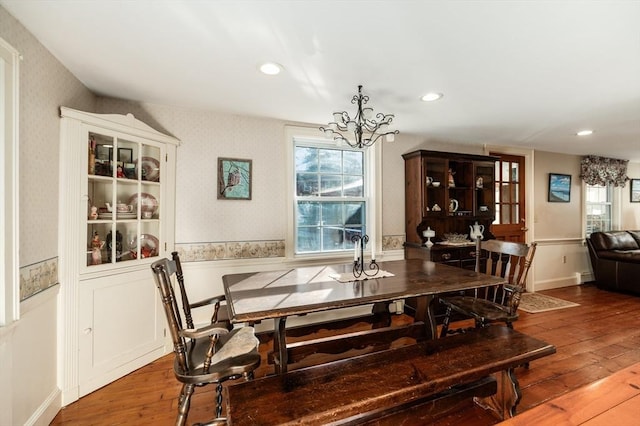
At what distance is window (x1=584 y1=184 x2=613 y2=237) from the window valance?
19 cm

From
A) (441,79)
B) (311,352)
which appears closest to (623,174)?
(441,79)

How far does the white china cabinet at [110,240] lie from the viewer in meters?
2.03

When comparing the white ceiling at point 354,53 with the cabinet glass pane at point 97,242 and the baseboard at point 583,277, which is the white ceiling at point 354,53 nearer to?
the cabinet glass pane at point 97,242

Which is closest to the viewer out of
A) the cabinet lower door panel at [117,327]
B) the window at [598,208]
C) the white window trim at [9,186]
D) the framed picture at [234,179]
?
the white window trim at [9,186]

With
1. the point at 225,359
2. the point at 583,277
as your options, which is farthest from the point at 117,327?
the point at 583,277

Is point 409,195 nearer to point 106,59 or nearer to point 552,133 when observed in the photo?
point 552,133

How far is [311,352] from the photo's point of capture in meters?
2.16

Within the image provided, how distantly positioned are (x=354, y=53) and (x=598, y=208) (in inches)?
251

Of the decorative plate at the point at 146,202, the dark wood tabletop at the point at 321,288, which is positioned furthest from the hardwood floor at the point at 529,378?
the decorative plate at the point at 146,202

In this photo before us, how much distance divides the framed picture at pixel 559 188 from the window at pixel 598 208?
57 centimetres

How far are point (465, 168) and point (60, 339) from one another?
448 cm

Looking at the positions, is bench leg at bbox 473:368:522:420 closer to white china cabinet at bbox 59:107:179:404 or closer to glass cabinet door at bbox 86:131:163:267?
white china cabinet at bbox 59:107:179:404

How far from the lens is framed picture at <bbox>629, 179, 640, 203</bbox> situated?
19.1ft

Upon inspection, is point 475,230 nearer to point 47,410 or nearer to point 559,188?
point 559,188
